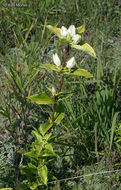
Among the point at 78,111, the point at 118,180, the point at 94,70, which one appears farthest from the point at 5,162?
the point at 94,70

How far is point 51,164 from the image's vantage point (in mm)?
1667

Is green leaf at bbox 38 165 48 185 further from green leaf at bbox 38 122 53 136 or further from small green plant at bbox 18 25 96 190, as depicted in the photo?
green leaf at bbox 38 122 53 136

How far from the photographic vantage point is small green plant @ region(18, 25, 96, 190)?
1.11 metres

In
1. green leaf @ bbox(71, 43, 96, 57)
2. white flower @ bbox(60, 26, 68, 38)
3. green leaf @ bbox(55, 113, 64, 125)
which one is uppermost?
white flower @ bbox(60, 26, 68, 38)

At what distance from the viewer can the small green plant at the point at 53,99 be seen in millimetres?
1114

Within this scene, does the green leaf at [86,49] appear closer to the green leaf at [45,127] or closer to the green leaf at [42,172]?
the green leaf at [45,127]

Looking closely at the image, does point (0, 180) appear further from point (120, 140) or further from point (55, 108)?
point (120, 140)

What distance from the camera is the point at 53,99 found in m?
1.21

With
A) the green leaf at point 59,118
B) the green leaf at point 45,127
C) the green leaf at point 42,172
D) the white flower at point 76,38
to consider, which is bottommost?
the green leaf at point 42,172

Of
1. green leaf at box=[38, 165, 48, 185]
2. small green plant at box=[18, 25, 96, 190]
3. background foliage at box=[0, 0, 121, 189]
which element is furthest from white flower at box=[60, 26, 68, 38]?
green leaf at box=[38, 165, 48, 185]

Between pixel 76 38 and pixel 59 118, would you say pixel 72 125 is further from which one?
pixel 76 38

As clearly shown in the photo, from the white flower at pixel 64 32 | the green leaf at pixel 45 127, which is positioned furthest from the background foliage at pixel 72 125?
the white flower at pixel 64 32

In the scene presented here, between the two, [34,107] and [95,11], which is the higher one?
[95,11]

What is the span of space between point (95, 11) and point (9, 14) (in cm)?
110
